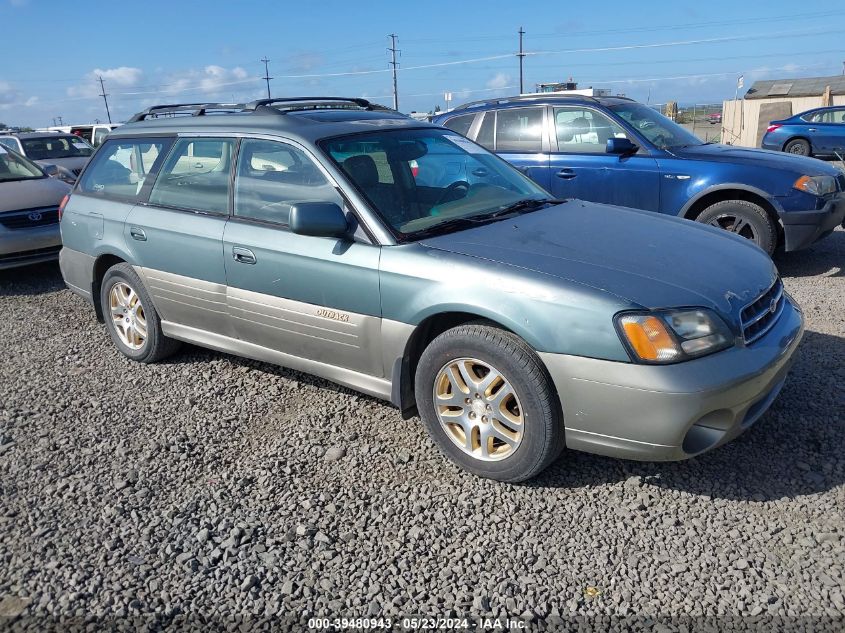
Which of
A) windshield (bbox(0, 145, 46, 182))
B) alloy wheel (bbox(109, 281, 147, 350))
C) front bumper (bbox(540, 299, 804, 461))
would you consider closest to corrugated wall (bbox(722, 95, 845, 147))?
windshield (bbox(0, 145, 46, 182))

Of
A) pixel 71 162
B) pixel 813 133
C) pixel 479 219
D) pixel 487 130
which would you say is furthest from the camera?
pixel 813 133

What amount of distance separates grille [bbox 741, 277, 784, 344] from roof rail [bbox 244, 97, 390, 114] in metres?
2.91

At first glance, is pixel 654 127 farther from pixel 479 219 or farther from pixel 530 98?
pixel 479 219

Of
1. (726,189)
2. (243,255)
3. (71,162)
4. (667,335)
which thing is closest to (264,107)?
(243,255)

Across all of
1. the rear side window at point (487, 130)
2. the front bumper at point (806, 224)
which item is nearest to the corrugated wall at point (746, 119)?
the rear side window at point (487, 130)

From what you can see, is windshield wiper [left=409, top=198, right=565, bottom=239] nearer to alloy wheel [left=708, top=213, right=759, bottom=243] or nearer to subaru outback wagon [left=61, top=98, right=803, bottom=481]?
subaru outback wagon [left=61, top=98, right=803, bottom=481]

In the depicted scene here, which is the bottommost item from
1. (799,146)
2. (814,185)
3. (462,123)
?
(799,146)

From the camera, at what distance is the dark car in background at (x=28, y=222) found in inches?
294

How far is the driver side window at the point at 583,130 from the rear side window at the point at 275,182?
14.0 ft

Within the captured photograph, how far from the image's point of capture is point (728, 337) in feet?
9.60

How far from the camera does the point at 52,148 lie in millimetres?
15117

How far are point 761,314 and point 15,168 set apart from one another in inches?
350

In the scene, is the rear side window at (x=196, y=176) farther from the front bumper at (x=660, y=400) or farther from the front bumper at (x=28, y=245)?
Answer: the front bumper at (x=28, y=245)

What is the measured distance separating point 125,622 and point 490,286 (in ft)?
6.47
